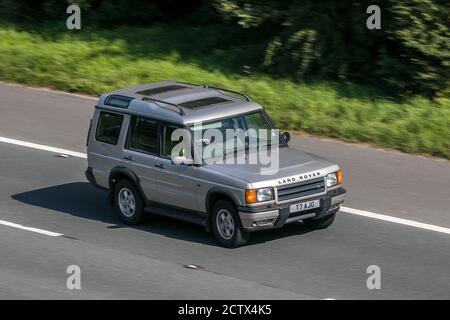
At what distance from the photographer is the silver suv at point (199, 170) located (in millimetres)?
13391

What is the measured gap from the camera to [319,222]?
47.0 ft

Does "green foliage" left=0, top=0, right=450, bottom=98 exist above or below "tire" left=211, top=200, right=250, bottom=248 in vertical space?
above

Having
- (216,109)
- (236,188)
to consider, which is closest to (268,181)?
(236,188)

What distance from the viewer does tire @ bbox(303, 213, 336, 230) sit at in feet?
47.0

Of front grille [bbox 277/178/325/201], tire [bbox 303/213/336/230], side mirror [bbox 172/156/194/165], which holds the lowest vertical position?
tire [bbox 303/213/336/230]

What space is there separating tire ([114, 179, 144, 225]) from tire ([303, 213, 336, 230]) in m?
2.26

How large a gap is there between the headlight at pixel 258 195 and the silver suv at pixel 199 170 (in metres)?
0.01

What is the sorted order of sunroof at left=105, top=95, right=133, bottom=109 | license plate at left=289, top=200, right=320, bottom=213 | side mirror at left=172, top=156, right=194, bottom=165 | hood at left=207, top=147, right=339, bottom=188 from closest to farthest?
hood at left=207, top=147, right=339, bottom=188 → license plate at left=289, top=200, right=320, bottom=213 → side mirror at left=172, top=156, right=194, bottom=165 → sunroof at left=105, top=95, right=133, bottom=109

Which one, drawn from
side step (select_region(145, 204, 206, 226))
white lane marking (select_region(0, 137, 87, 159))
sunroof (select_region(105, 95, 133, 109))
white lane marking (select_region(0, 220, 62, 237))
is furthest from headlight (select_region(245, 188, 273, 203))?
white lane marking (select_region(0, 137, 87, 159))

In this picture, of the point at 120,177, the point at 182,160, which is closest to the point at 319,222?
the point at 182,160

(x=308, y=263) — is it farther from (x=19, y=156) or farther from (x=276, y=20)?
(x=276, y=20)

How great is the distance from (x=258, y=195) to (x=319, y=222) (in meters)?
1.44

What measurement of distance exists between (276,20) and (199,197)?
27.3ft

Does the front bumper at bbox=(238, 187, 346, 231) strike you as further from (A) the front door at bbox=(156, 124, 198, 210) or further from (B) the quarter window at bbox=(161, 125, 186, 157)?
(B) the quarter window at bbox=(161, 125, 186, 157)
